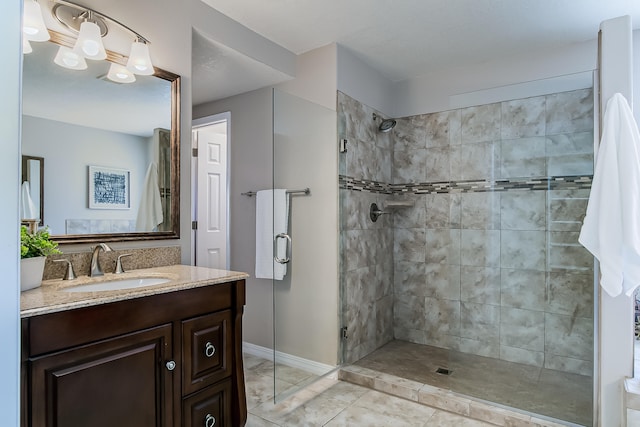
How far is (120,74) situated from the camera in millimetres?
1840

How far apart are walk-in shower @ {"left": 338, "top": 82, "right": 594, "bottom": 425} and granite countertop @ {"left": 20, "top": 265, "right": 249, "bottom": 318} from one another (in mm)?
1307

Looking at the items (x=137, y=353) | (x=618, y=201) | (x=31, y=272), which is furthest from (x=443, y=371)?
(x=31, y=272)

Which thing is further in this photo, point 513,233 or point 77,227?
point 513,233

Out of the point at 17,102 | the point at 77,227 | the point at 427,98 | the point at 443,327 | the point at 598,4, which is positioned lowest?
the point at 443,327

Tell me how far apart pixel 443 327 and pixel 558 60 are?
2.34m

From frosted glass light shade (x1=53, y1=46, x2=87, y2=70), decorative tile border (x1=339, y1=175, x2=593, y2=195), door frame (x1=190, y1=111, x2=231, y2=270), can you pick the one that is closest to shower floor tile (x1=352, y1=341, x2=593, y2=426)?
decorative tile border (x1=339, y1=175, x2=593, y2=195)

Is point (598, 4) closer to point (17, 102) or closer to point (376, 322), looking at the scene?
point (376, 322)

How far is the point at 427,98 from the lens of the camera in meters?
→ 3.40

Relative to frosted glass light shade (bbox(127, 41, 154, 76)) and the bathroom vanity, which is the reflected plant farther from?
frosted glass light shade (bbox(127, 41, 154, 76))

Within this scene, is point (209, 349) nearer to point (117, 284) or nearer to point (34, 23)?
point (117, 284)

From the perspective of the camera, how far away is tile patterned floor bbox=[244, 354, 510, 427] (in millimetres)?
2166

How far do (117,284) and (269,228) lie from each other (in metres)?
1.35

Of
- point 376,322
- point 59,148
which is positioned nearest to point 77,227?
point 59,148

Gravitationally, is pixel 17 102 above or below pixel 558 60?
below
